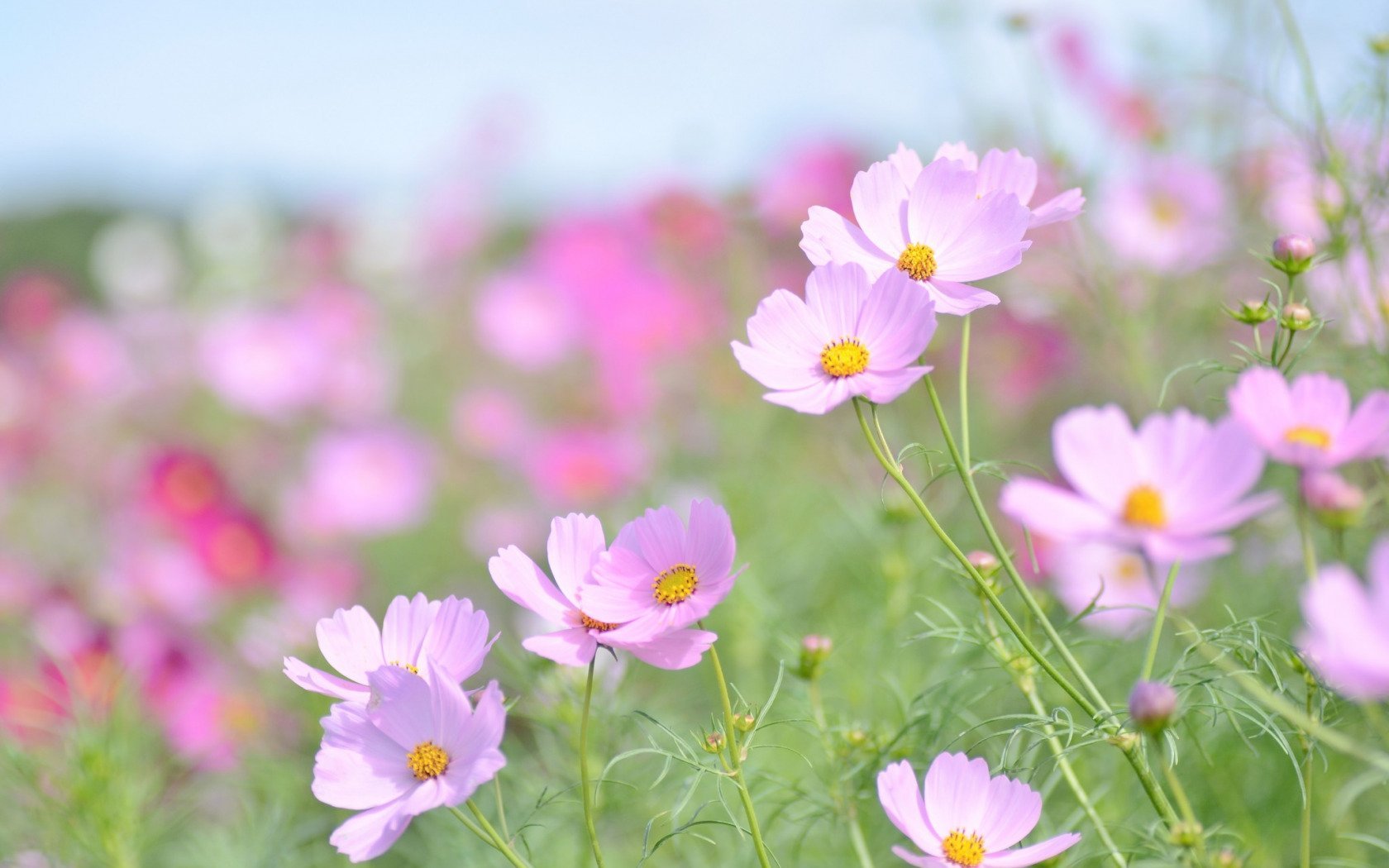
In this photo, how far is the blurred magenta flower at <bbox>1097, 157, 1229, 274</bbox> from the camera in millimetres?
1256

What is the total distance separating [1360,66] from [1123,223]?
20.1 inches

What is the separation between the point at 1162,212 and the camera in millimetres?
1305

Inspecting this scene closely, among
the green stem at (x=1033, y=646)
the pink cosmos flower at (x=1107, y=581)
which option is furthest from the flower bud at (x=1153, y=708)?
the pink cosmos flower at (x=1107, y=581)

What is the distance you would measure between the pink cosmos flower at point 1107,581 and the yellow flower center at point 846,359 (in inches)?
25.7

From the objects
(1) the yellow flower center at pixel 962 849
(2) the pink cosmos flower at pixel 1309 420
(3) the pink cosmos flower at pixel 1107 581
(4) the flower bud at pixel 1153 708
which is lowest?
(3) the pink cosmos flower at pixel 1107 581

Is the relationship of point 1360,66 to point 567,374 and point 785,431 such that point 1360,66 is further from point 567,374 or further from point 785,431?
point 567,374

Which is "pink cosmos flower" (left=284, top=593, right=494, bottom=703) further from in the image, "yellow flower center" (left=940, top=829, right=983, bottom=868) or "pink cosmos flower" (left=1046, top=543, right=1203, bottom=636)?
"pink cosmos flower" (left=1046, top=543, right=1203, bottom=636)

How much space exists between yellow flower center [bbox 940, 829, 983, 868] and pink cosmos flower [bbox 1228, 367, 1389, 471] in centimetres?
19

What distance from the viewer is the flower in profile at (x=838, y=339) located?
413mm

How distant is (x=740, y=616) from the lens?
1.04 meters

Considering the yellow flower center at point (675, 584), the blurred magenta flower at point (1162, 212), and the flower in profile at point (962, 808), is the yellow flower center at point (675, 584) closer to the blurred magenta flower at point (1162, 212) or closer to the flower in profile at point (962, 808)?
the flower in profile at point (962, 808)

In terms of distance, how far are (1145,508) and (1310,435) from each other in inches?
2.4

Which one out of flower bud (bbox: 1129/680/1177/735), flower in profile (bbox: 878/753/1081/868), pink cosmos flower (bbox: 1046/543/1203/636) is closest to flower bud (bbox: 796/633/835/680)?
flower in profile (bbox: 878/753/1081/868)

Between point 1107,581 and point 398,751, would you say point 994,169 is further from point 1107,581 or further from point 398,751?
point 1107,581
